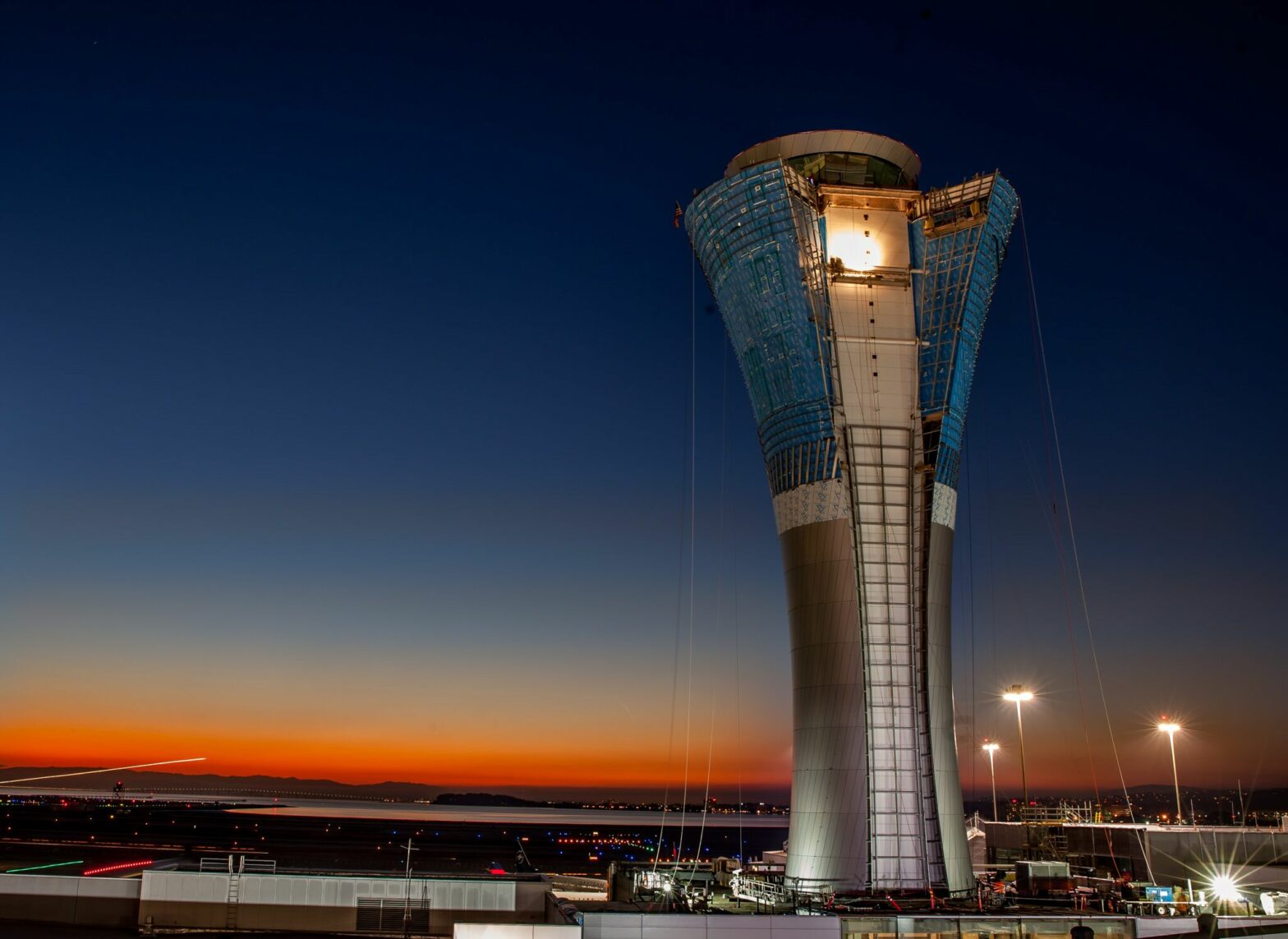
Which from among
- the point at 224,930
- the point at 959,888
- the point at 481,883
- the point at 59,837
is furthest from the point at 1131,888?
the point at 59,837

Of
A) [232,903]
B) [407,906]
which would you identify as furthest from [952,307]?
[232,903]

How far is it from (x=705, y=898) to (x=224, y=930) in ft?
51.1

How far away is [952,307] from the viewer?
45219 millimetres

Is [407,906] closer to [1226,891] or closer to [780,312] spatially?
[780,312]

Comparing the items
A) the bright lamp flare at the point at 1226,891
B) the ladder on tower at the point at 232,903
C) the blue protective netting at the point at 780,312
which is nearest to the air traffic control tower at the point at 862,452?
the blue protective netting at the point at 780,312

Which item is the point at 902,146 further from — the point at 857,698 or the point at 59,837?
the point at 59,837

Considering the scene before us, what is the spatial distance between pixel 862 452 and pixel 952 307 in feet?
24.8

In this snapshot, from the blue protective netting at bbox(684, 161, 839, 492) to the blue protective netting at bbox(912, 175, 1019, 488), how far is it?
14.9 ft

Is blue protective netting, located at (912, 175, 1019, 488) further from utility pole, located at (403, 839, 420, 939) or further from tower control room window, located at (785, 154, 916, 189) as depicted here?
utility pole, located at (403, 839, 420, 939)

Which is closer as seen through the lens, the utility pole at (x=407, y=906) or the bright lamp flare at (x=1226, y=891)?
the utility pole at (x=407, y=906)

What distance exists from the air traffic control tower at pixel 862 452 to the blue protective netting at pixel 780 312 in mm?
80

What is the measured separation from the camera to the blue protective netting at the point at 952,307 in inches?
1767

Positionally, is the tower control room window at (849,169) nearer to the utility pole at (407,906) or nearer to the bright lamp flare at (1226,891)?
the bright lamp flare at (1226,891)

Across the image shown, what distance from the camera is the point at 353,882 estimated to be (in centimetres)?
3141
